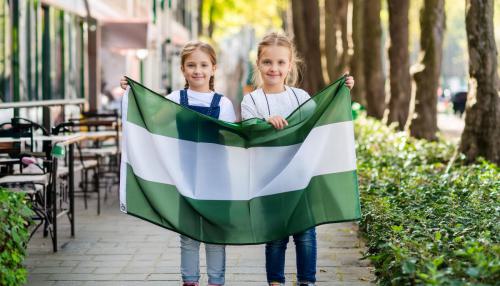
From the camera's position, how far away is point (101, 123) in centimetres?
1238

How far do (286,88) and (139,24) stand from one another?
20.0m

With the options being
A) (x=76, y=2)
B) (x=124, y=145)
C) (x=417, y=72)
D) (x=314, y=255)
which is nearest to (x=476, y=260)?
(x=314, y=255)

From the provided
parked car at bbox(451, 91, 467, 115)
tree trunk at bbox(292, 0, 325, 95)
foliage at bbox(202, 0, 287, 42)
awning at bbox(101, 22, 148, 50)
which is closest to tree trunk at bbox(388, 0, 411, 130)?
tree trunk at bbox(292, 0, 325, 95)

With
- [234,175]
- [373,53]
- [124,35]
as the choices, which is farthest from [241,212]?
[124,35]

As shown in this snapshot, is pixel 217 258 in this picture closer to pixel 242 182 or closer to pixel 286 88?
pixel 242 182

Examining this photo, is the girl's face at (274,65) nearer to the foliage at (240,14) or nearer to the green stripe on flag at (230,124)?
the green stripe on flag at (230,124)

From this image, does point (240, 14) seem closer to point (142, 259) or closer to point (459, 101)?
point (459, 101)

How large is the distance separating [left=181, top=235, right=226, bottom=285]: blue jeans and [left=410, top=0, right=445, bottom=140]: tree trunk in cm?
1090

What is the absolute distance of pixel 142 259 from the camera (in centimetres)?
836

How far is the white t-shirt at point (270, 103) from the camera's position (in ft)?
20.9

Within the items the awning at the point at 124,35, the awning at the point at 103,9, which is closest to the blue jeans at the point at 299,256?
the awning at the point at 103,9

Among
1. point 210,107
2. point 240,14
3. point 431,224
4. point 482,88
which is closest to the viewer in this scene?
point 210,107

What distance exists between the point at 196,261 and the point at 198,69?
119 cm

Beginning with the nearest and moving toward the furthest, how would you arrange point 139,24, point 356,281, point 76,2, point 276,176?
point 276,176 → point 356,281 → point 76,2 → point 139,24
